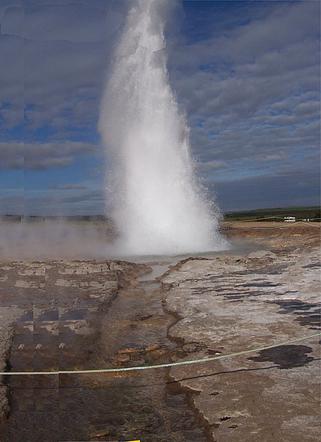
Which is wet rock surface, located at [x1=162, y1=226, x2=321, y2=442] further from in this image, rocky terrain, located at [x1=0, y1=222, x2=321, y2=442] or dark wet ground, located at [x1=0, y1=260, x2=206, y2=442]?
dark wet ground, located at [x1=0, y1=260, x2=206, y2=442]

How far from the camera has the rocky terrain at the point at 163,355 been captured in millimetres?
4473

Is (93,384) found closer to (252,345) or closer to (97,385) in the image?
(97,385)

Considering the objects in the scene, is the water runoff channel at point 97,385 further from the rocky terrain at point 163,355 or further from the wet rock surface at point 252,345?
the wet rock surface at point 252,345

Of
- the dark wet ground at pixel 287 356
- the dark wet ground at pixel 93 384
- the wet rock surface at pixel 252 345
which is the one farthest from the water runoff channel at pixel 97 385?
the dark wet ground at pixel 287 356

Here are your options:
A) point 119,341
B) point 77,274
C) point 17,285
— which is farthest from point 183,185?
point 119,341

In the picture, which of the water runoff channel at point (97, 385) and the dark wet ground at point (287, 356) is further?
the dark wet ground at point (287, 356)

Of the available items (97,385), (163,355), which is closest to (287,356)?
(163,355)

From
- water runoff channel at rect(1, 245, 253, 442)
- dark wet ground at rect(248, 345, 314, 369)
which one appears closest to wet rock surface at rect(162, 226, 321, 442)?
dark wet ground at rect(248, 345, 314, 369)

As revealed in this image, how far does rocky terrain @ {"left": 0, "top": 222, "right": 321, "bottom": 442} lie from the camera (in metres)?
4.47

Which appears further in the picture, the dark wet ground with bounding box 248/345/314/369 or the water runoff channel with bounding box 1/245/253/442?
the dark wet ground with bounding box 248/345/314/369

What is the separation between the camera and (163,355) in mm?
6469

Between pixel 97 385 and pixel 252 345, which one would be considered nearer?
pixel 97 385

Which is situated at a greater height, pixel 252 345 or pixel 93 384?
pixel 252 345

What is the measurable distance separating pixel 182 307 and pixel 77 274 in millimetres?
4777
